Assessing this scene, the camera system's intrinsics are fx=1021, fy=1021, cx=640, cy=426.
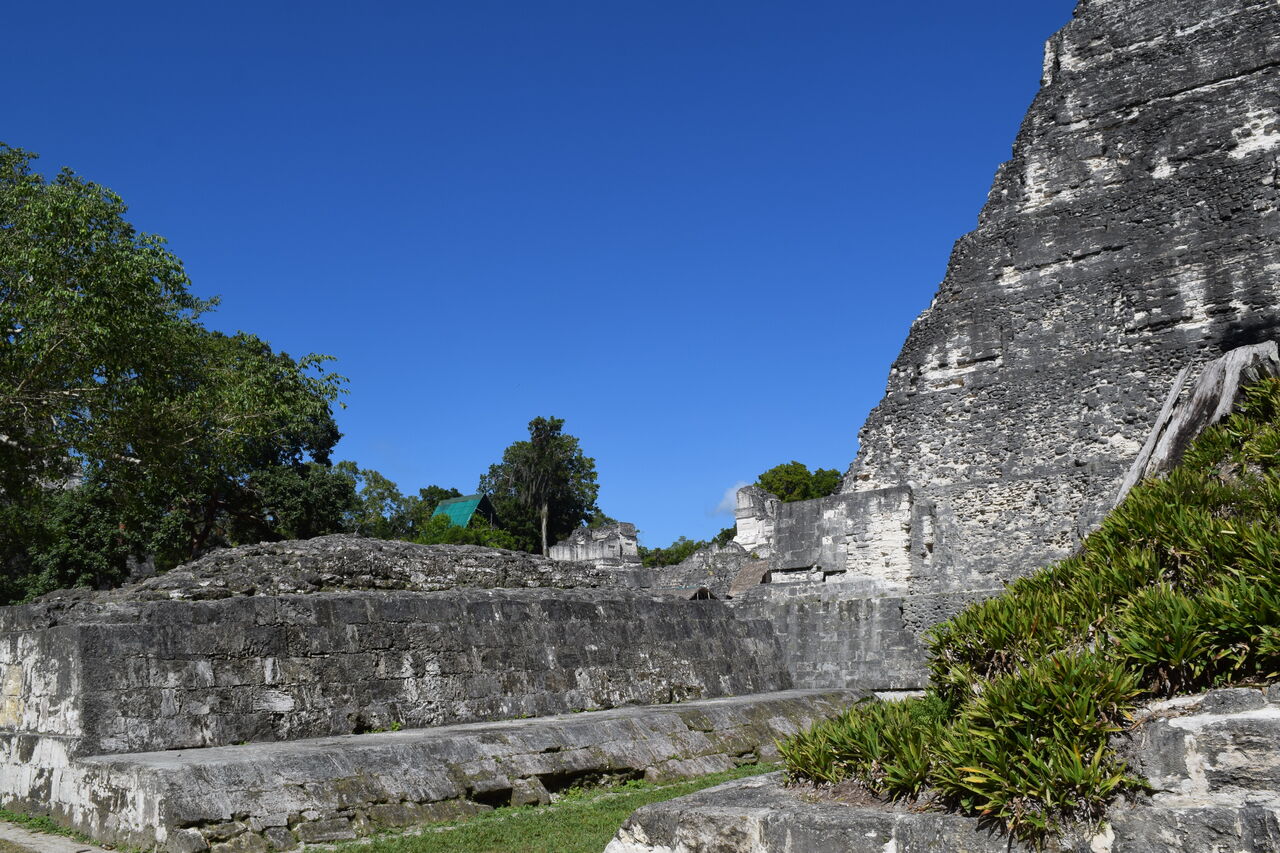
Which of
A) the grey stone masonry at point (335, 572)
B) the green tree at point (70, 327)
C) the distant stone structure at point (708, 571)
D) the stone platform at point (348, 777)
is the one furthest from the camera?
the distant stone structure at point (708, 571)

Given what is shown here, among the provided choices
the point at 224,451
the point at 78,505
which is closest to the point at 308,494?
the point at 78,505

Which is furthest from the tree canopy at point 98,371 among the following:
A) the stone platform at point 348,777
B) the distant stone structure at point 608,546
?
the distant stone structure at point 608,546

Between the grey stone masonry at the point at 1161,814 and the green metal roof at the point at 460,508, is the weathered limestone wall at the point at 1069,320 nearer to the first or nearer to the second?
the grey stone masonry at the point at 1161,814

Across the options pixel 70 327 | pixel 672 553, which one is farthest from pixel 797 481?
pixel 70 327

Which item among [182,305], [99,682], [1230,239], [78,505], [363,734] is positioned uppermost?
[182,305]

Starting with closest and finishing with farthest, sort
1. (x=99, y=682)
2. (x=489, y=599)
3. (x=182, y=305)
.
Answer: (x=99, y=682), (x=489, y=599), (x=182, y=305)

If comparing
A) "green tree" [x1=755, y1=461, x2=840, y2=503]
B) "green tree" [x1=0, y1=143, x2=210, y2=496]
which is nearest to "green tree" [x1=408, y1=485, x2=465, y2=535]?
"green tree" [x1=755, y1=461, x2=840, y2=503]

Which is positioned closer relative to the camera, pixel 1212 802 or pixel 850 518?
pixel 1212 802

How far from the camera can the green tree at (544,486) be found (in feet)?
191

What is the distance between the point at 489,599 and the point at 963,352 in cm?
775

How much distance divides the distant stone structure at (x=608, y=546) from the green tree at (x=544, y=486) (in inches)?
1001

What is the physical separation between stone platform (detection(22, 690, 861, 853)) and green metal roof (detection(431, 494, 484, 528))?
48.8m

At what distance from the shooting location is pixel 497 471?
61.0m

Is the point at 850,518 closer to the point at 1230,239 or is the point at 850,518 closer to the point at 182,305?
the point at 1230,239
